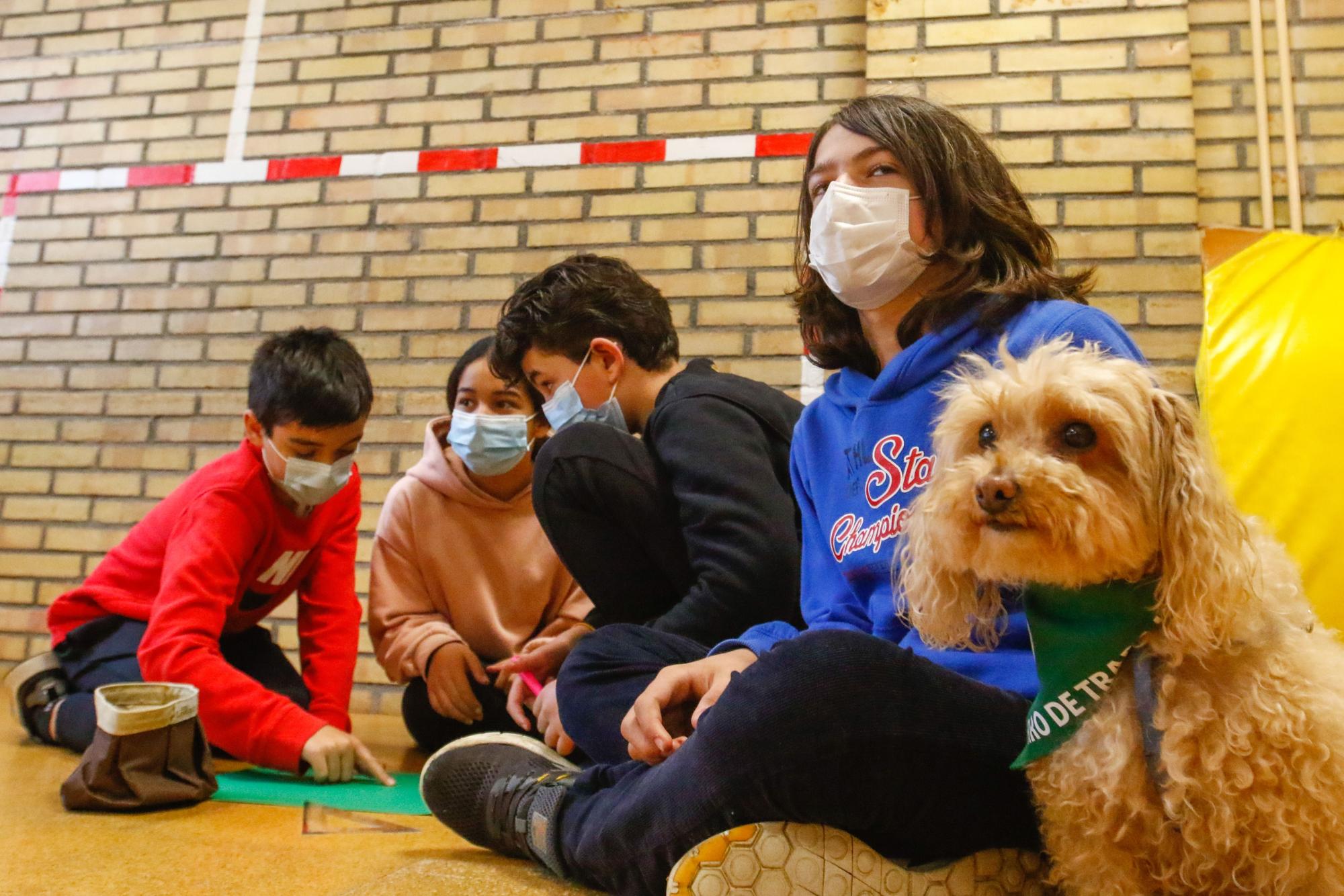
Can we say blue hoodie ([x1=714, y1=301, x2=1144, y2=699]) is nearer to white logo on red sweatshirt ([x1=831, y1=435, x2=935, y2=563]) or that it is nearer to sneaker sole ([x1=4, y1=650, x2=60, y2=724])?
white logo on red sweatshirt ([x1=831, y1=435, x2=935, y2=563])

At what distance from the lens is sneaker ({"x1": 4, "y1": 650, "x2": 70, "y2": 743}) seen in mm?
2332

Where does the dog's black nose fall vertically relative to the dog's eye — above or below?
below

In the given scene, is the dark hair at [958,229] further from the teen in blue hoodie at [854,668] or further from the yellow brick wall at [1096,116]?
the yellow brick wall at [1096,116]

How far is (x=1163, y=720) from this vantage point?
35.1 inches

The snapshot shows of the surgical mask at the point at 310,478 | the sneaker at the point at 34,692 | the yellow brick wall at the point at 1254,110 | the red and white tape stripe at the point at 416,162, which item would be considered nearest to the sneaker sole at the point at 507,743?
the surgical mask at the point at 310,478

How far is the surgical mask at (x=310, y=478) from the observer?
2273mm

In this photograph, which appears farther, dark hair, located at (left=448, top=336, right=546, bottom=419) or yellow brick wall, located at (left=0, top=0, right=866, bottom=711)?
yellow brick wall, located at (left=0, top=0, right=866, bottom=711)

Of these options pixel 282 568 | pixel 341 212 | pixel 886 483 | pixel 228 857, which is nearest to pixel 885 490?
pixel 886 483

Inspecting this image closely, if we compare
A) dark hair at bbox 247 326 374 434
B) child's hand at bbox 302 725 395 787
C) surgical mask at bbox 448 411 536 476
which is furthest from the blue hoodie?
dark hair at bbox 247 326 374 434

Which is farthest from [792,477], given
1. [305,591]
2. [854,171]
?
[305,591]

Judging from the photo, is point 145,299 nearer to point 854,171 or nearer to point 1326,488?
point 854,171

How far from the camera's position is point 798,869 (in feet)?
3.35

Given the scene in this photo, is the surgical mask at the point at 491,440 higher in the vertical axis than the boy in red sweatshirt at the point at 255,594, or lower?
higher

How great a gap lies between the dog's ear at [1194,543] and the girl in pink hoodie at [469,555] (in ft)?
5.57
